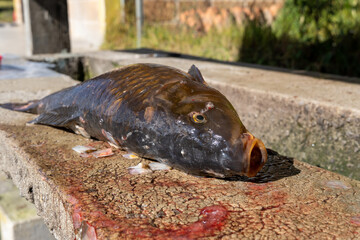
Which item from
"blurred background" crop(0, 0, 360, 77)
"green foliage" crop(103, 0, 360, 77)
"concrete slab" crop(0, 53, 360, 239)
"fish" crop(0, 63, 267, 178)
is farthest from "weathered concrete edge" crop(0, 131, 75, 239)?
"green foliage" crop(103, 0, 360, 77)

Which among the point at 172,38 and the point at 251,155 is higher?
the point at 172,38

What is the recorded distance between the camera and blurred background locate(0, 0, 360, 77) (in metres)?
5.75

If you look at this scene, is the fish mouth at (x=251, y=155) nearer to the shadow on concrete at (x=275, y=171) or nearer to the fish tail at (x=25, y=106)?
the shadow on concrete at (x=275, y=171)

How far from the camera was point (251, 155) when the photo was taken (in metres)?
1.65

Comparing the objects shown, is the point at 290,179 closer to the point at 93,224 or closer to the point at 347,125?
the point at 93,224

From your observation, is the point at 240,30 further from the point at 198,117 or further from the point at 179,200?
the point at 179,200

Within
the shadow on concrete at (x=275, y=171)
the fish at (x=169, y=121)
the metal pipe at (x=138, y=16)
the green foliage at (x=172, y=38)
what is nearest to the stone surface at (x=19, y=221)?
the fish at (x=169, y=121)

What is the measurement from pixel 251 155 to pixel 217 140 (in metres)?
0.15

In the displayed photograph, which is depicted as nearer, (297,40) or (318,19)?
(318,19)

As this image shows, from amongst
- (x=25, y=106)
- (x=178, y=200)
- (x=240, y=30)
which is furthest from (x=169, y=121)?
(x=240, y=30)

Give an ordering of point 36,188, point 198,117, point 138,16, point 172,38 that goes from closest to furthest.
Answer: point 198,117, point 36,188, point 172,38, point 138,16

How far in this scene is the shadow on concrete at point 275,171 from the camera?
1.82 meters

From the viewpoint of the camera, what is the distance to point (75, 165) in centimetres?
193

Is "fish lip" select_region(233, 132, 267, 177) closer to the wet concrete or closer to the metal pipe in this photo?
the wet concrete
